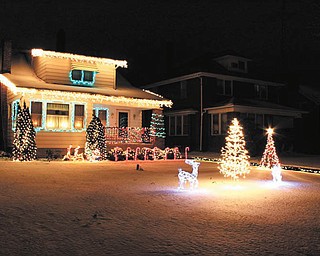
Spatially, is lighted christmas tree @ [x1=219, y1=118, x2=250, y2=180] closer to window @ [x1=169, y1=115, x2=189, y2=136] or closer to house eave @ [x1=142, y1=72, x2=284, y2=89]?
house eave @ [x1=142, y1=72, x2=284, y2=89]

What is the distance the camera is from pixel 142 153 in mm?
21828

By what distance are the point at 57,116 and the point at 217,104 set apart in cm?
1341

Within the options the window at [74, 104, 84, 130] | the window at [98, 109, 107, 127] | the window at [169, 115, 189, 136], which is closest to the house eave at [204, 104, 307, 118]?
the window at [169, 115, 189, 136]

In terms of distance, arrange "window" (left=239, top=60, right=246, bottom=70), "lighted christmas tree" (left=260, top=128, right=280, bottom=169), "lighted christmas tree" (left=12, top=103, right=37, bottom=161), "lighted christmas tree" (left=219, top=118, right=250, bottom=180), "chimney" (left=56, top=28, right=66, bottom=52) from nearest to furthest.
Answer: "lighted christmas tree" (left=219, top=118, right=250, bottom=180) < "lighted christmas tree" (left=260, top=128, right=280, bottom=169) < "lighted christmas tree" (left=12, top=103, right=37, bottom=161) < "chimney" (left=56, top=28, right=66, bottom=52) < "window" (left=239, top=60, right=246, bottom=70)

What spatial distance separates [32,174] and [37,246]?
28.1ft

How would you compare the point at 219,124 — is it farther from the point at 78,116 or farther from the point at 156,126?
the point at 78,116

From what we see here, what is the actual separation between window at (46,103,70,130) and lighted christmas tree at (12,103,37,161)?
2.98 m

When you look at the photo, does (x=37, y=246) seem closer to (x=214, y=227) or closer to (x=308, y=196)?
(x=214, y=227)

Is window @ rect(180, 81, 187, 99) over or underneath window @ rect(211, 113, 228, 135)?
over

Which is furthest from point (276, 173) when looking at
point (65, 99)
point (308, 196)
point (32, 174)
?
point (65, 99)

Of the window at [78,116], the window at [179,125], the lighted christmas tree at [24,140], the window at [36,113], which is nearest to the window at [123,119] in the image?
the window at [78,116]

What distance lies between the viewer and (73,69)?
23469 mm

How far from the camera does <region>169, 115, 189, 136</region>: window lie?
3194 centimetres

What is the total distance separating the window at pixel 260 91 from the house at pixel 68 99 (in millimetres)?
13111
